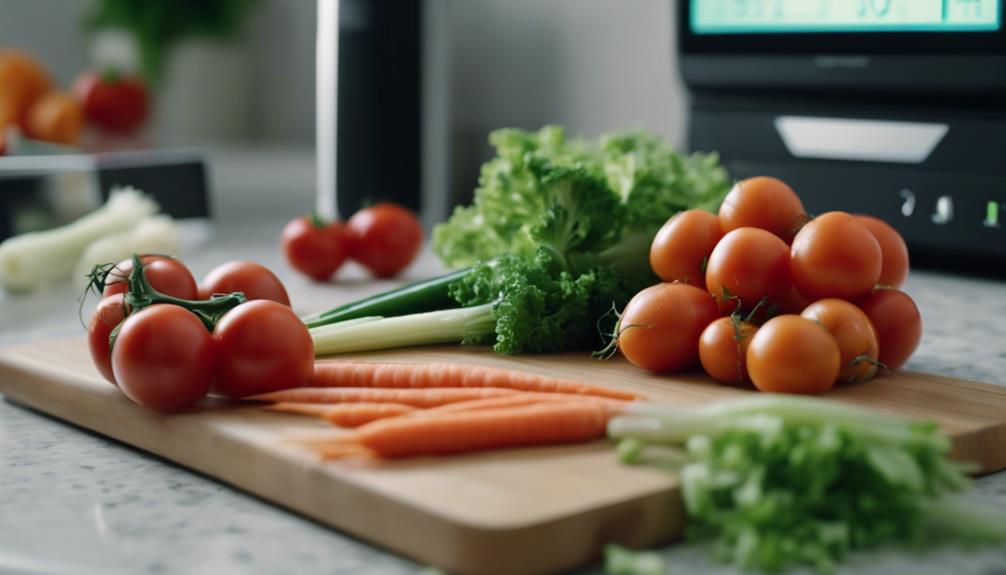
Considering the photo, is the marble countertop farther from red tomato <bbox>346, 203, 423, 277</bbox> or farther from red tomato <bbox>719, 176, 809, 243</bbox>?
red tomato <bbox>346, 203, 423, 277</bbox>

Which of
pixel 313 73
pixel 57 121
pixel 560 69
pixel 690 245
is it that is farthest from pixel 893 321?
pixel 313 73

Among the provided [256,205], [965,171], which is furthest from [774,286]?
[256,205]

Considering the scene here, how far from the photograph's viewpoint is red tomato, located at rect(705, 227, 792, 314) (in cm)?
105

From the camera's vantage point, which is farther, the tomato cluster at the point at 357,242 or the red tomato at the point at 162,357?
the tomato cluster at the point at 357,242

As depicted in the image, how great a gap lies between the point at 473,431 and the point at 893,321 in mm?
443

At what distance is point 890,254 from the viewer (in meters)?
1.14

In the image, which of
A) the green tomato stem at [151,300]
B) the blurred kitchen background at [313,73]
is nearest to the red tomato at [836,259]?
the green tomato stem at [151,300]

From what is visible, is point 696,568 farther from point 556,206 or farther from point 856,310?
point 556,206

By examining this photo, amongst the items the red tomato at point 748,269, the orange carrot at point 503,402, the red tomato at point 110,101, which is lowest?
the orange carrot at point 503,402

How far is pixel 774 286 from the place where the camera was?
3.49ft

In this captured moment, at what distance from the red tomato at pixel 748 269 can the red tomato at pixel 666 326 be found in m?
0.02

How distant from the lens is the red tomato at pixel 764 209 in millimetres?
1121

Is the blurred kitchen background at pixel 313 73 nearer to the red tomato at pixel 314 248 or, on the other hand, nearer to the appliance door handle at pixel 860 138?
the appliance door handle at pixel 860 138

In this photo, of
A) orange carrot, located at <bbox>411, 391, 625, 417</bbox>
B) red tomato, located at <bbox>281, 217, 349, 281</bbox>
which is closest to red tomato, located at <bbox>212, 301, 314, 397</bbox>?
orange carrot, located at <bbox>411, 391, 625, 417</bbox>
